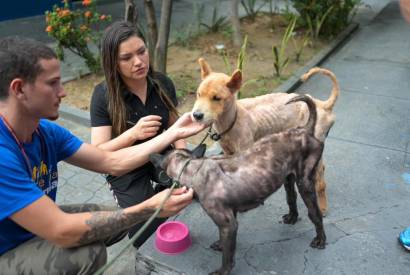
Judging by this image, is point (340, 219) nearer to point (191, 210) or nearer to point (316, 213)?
point (316, 213)

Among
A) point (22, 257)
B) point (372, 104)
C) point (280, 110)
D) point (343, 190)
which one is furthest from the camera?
point (372, 104)

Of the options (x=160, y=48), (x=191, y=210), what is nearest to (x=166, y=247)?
(x=191, y=210)

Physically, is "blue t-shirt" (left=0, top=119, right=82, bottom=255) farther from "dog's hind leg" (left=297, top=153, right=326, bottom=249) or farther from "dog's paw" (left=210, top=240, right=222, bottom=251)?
"dog's hind leg" (left=297, top=153, right=326, bottom=249)

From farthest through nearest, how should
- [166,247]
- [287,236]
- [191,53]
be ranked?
[191,53]
[287,236]
[166,247]

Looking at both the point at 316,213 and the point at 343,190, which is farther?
the point at 343,190

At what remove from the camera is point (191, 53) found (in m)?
8.10

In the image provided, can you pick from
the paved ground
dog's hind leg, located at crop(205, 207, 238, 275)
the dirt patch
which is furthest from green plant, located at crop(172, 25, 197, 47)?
dog's hind leg, located at crop(205, 207, 238, 275)

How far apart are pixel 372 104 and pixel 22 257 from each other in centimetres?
526

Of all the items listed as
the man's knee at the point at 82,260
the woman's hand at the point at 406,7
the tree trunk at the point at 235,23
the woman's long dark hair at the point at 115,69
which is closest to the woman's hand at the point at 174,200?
the man's knee at the point at 82,260

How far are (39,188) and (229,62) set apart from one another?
18.3 feet

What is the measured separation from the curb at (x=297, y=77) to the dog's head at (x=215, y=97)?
314 cm

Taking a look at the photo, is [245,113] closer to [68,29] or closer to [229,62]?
[68,29]

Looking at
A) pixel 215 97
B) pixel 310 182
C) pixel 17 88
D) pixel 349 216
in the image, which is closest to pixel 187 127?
pixel 215 97

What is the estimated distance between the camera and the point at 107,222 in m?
2.41
